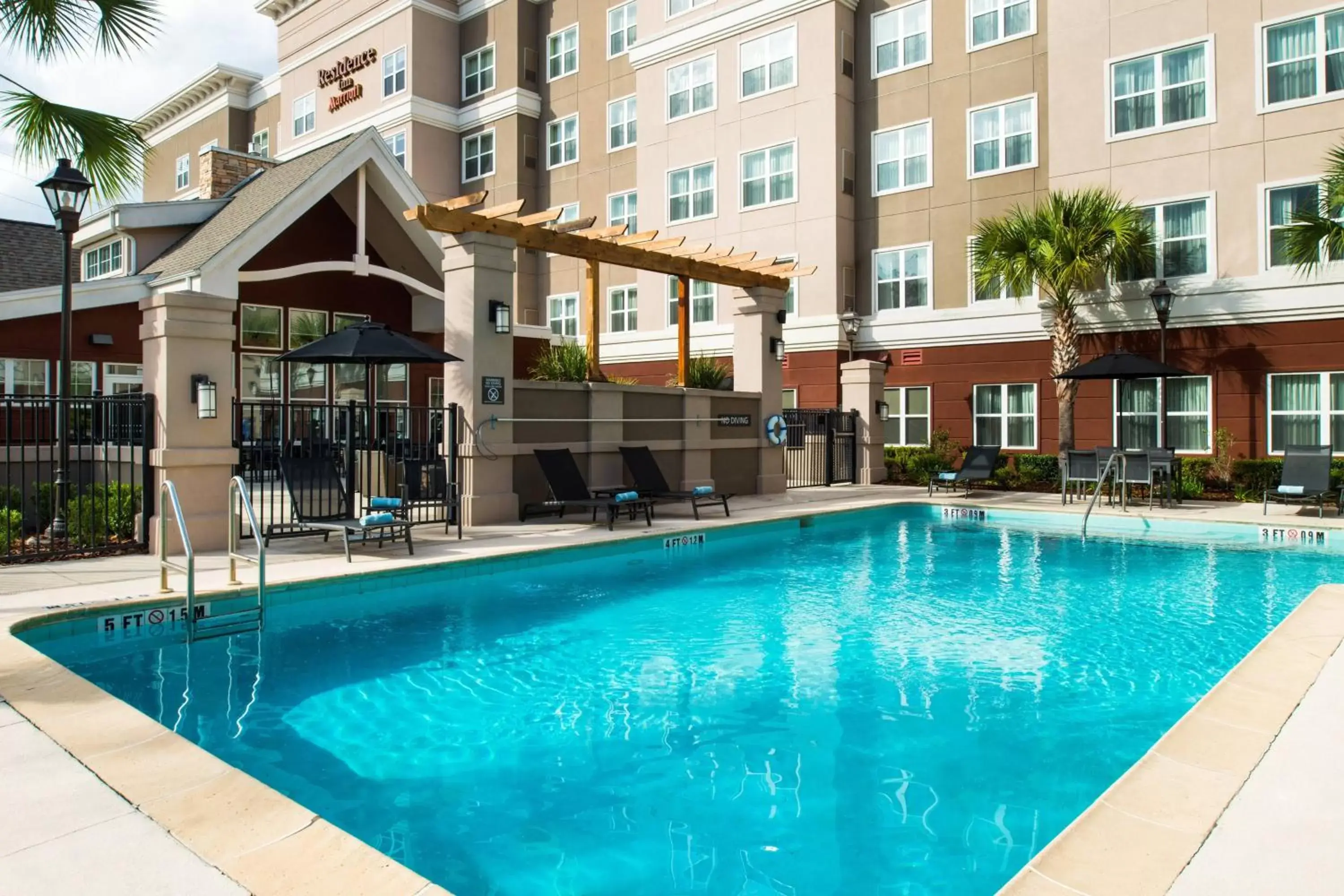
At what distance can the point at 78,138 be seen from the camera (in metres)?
8.68

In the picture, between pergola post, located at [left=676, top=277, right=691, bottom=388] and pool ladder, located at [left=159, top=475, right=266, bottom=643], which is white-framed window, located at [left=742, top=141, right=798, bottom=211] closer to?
pergola post, located at [left=676, top=277, right=691, bottom=388]

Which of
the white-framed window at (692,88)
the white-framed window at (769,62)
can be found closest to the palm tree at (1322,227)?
the white-framed window at (769,62)

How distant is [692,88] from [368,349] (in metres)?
17.5

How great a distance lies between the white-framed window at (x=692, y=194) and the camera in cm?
2494

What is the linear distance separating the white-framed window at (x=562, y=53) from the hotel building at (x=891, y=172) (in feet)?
0.29

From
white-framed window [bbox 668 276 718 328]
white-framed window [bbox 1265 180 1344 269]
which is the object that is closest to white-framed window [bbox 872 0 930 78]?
white-framed window [bbox 668 276 718 328]

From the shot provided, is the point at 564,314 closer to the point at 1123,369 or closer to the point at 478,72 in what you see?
the point at 478,72

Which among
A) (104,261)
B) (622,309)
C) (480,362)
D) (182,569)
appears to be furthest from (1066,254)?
(104,261)

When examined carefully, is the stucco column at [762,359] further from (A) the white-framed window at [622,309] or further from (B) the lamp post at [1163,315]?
(A) the white-framed window at [622,309]

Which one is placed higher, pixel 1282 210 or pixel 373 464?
pixel 1282 210

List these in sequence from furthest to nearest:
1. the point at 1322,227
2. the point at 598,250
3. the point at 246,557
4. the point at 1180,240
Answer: the point at 1180,240
the point at 598,250
the point at 1322,227
the point at 246,557

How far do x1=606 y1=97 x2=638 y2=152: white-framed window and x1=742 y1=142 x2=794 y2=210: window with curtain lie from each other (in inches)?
199

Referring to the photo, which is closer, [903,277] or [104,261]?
[104,261]

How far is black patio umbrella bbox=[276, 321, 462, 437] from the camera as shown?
36.0 feet
